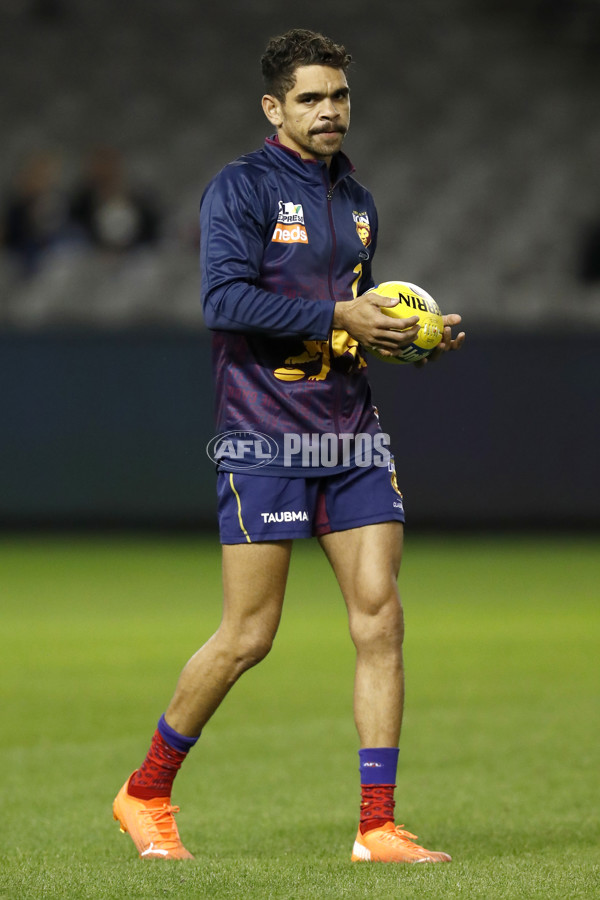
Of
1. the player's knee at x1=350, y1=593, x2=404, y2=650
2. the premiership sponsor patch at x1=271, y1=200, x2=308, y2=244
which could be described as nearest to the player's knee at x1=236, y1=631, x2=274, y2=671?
the player's knee at x1=350, y1=593, x2=404, y2=650

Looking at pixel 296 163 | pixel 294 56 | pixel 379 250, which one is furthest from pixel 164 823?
pixel 379 250

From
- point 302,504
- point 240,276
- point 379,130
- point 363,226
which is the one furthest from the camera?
point 379,130

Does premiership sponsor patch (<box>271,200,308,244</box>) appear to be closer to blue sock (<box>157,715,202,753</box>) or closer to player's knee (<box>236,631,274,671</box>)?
player's knee (<box>236,631,274,671</box>)

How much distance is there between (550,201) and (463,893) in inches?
550

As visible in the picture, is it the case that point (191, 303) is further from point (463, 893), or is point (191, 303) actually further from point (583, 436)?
point (463, 893)

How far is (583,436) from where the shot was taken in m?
13.8

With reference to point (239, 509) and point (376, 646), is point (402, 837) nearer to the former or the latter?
point (376, 646)

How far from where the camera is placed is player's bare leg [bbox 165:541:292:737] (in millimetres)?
4066

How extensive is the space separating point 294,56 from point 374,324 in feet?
3.04

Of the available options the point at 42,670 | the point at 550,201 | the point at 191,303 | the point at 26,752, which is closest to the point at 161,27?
the point at 191,303

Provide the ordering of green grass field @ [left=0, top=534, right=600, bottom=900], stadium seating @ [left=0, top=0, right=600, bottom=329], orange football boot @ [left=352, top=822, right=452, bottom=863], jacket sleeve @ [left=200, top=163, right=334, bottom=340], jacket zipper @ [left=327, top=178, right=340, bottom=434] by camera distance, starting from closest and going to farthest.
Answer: green grass field @ [left=0, top=534, right=600, bottom=900] < orange football boot @ [left=352, top=822, right=452, bottom=863] < jacket sleeve @ [left=200, top=163, right=334, bottom=340] < jacket zipper @ [left=327, top=178, right=340, bottom=434] < stadium seating @ [left=0, top=0, right=600, bottom=329]

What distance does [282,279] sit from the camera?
4.13m

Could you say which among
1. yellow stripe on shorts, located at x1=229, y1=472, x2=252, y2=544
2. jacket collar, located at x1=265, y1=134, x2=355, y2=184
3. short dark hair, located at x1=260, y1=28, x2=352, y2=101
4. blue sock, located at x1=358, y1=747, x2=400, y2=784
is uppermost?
short dark hair, located at x1=260, y1=28, x2=352, y2=101

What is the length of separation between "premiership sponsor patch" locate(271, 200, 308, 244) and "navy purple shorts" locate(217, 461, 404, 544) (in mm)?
727
